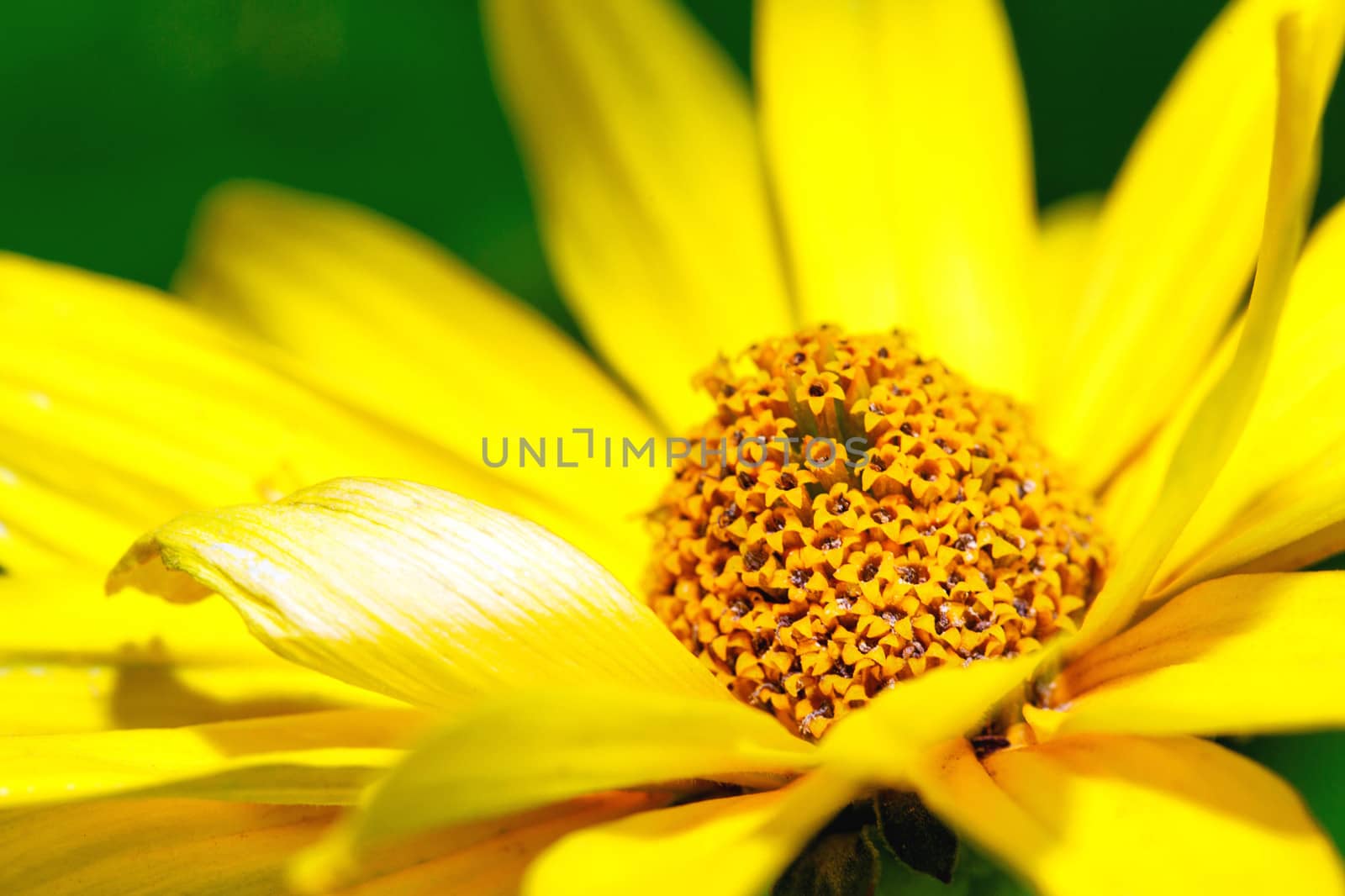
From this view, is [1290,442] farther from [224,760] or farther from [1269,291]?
[224,760]

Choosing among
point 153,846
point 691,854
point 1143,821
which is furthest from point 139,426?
point 1143,821

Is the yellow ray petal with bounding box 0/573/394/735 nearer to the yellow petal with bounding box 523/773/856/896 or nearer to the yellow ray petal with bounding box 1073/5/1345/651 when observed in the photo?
the yellow petal with bounding box 523/773/856/896

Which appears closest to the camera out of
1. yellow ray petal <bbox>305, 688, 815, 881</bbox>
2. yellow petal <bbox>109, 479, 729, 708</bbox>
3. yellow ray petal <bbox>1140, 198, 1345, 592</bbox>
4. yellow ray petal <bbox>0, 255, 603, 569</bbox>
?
yellow ray petal <bbox>305, 688, 815, 881</bbox>

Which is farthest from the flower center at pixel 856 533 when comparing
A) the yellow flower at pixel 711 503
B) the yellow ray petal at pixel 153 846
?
the yellow ray petal at pixel 153 846

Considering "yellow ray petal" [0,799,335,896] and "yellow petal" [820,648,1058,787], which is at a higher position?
"yellow ray petal" [0,799,335,896]

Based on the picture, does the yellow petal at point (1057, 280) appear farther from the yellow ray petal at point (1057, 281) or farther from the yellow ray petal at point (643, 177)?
the yellow ray petal at point (643, 177)

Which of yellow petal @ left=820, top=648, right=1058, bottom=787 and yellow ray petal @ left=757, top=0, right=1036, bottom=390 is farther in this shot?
yellow ray petal @ left=757, top=0, right=1036, bottom=390

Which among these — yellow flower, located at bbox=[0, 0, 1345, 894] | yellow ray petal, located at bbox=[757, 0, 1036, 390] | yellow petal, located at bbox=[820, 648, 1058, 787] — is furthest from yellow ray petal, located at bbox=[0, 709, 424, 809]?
yellow ray petal, located at bbox=[757, 0, 1036, 390]

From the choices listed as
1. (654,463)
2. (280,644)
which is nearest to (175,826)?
(280,644)
